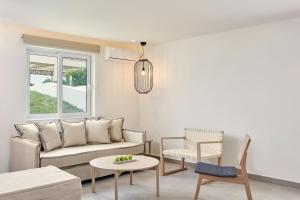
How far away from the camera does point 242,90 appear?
416 centimetres

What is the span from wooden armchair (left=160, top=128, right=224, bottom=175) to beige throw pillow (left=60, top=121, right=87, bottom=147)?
122 centimetres

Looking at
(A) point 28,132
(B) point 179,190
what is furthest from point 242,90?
(A) point 28,132

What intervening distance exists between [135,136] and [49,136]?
54.5 inches

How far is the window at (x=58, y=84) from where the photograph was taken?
4.46 m

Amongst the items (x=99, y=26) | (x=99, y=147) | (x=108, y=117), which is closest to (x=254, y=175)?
(x=99, y=147)

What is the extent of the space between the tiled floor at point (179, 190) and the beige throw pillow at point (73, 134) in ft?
2.18

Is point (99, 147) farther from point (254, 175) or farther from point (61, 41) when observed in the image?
point (254, 175)

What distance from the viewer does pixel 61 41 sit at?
4508mm

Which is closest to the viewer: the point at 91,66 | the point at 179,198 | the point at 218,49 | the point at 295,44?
the point at 179,198

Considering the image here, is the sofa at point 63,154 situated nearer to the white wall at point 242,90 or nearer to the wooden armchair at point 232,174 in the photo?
the white wall at point 242,90

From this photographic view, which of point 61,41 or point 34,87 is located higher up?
point 61,41

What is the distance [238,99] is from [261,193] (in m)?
1.35

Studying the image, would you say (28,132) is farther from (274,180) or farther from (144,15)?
(274,180)

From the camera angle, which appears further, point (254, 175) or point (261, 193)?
point (254, 175)
